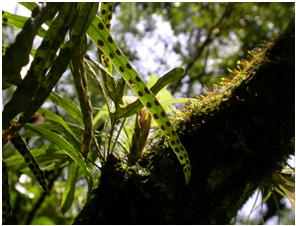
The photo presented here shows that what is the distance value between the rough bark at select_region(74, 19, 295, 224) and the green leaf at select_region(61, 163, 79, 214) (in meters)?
0.30

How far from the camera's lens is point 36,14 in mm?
751

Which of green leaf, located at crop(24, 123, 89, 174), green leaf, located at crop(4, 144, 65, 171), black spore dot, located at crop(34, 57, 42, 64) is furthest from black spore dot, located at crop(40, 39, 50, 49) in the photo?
green leaf, located at crop(4, 144, 65, 171)

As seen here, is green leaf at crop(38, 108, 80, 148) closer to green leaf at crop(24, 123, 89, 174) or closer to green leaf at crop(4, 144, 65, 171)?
green leaf at crop(24, 123, 89, 174)

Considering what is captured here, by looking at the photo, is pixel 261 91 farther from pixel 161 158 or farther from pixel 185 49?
pixel 185 49

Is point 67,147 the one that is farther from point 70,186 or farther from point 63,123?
point 70,186

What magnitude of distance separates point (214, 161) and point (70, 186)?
0.53 meters

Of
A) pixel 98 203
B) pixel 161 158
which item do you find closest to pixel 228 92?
pixel 161 158

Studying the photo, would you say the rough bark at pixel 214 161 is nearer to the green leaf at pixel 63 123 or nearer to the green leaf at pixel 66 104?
the green leaf at pixel 63 123

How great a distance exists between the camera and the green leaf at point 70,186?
4.30 feet

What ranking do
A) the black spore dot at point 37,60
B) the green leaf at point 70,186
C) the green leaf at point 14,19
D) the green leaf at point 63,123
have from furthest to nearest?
the green leaf at point 70,186 < the green leaf at point 63,123 < the green leaf at point 14,19 < the black spore dot at point 37,60

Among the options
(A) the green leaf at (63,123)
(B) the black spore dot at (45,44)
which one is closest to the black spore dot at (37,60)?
(B) the black spore dot at (45,44)

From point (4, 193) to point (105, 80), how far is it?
1.18 ft

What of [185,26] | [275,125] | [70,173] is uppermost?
[185,26]

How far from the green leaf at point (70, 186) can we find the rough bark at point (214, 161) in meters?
0.30
